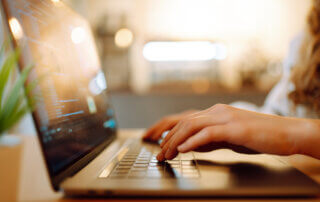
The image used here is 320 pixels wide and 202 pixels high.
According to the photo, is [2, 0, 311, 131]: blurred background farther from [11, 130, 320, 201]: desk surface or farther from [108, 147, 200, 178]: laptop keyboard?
[108, 147, 200, 178]: laptop keyboard

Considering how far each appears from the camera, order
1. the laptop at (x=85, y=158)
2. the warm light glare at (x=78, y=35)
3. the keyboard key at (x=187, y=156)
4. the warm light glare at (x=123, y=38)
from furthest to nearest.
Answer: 1. the warm light glare at (x=123, y=38)
2. the warm light glare at (x=78, y=35)
3. the keyboard key at (x=187, y=156)
4. the laptop at (x=85, y=158)

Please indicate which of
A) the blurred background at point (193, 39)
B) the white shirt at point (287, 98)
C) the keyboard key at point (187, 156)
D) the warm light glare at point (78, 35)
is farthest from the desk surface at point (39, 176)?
the blurred background at point (193, 39)

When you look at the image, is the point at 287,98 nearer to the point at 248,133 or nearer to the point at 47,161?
the point at 248,133

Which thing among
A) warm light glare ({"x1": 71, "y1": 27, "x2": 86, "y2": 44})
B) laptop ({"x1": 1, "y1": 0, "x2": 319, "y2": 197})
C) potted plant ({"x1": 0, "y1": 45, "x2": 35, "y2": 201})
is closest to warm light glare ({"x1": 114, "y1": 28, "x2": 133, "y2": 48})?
warm light glare ({"x1": 71, "y1": 27, "x2": 86, "y2": 44})

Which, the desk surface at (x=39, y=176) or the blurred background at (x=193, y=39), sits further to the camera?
the blurred background at (x=193, y=39)

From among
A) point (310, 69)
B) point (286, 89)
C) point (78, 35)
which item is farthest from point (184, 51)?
point (78, 35)

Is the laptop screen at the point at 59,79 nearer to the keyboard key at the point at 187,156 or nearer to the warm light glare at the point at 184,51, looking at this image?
the keyboard key at the point at 187,156

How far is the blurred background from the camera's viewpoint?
10.7 ft

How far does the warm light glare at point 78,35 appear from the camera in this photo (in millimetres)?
556

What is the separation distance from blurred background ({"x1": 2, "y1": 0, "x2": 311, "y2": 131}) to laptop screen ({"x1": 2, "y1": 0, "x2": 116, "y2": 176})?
2.64 meters

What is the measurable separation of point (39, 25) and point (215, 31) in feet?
11.1

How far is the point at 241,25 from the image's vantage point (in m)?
3.47

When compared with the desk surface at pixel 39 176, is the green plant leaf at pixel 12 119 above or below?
above

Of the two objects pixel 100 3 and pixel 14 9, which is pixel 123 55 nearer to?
pixel 100 3
